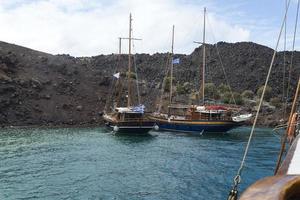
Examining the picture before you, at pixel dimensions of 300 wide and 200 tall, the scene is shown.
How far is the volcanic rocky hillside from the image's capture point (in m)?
69.3

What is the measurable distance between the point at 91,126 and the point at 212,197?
46.9 meters

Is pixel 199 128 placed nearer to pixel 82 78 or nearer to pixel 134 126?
pixel 134 126

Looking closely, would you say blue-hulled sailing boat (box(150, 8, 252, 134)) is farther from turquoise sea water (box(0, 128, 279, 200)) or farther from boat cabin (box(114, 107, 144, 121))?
boat cabin (box(114, 107, 144, 121))

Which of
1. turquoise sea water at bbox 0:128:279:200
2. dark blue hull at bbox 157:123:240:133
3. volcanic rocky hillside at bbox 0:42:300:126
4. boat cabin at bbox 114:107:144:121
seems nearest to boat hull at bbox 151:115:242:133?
dark blue hull at bbox 157:123:240:133

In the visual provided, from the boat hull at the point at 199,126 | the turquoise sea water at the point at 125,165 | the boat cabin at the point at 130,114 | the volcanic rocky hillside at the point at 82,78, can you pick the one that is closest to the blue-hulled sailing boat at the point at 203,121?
the boat hull at the point at 199,126

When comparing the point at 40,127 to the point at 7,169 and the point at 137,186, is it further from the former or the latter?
the point at 137,186

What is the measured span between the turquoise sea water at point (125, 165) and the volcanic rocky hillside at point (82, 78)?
16994mm

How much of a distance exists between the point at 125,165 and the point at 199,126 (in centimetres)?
2710

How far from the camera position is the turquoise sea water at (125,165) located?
77.5 feet

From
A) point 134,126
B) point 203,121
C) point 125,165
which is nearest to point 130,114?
point 134,126

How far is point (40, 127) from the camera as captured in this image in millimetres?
62562

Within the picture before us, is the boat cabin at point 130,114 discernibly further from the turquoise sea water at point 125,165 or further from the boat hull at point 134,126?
the turquoise sea water at point 125,165

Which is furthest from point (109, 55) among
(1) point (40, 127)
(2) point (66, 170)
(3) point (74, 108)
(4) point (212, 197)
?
(4) point (212, 197)

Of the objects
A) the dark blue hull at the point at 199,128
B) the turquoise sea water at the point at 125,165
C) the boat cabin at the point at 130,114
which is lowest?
the turquoise sea water at the point at 125,165
